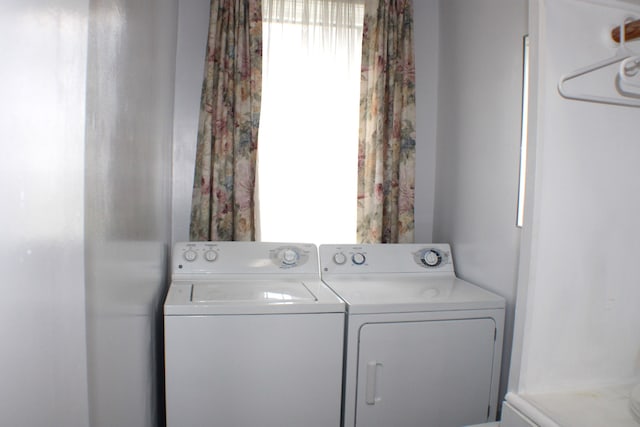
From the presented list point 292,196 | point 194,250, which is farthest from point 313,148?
point 194,250

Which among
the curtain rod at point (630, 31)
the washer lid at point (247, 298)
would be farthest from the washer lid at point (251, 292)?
the curtain rod at point (630, 31)

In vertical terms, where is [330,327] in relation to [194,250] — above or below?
below

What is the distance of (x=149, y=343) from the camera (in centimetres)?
152

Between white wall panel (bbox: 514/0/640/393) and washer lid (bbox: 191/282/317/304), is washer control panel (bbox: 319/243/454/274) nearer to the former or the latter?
washer lid (bbox: 191/282/317/304)

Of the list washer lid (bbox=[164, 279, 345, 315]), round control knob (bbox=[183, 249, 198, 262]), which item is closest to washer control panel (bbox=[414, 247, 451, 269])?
washer lid (bbox=[164, 279, 345, 315])

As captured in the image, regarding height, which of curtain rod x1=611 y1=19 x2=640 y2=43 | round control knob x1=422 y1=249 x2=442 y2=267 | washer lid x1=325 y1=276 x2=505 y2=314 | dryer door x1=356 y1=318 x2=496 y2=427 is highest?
curtain rod x1=611 y1=19 x2=640 y2=43

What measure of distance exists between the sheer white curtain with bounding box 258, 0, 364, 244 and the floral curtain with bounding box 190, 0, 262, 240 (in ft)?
0.34

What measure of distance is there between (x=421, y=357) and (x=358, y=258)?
0.66 meters

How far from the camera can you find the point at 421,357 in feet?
5.69

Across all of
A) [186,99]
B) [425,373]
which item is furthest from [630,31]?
[186,99]

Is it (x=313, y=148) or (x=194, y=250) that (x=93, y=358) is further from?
(x=313, y=148)

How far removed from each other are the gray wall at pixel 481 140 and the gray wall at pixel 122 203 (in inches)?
60.8

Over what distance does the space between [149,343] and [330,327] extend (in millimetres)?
686

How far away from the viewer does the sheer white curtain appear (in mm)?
2402
